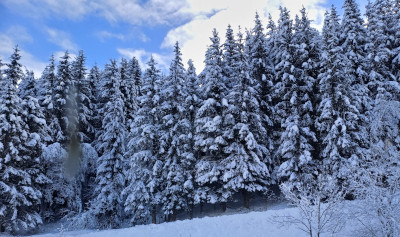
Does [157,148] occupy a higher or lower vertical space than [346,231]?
higher

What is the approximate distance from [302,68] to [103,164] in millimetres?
20736

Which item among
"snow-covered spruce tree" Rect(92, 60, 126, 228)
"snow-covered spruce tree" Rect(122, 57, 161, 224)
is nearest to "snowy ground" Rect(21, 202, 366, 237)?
"snow-covered spruce tree" Rect(122, 57, 161, 224)

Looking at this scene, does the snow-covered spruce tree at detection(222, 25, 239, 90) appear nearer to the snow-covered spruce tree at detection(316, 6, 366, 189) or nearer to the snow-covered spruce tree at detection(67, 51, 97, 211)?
the snow-covered spruce tree at detection(316, 6, 366, 189)

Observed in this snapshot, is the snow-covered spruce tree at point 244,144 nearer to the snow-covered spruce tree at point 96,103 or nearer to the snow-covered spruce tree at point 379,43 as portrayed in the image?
the snow-covered spruce tree at point 379,43

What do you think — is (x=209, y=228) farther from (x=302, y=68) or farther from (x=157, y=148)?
(x=302, y=68)

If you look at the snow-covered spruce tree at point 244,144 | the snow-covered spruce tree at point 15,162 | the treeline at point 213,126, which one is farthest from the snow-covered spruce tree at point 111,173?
the snow-covered spruce tree at point 244,144

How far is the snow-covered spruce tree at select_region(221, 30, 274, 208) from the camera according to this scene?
22672 mm

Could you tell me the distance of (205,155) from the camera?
2625cm

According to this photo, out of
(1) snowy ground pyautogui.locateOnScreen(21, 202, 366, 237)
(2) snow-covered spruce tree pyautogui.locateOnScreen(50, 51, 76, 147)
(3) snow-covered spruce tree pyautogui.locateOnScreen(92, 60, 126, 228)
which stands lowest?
(1) snowy ground pyautogui.locateOnScreen(21, 202, 366, 237)

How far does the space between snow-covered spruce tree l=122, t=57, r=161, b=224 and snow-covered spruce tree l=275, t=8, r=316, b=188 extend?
1124cm

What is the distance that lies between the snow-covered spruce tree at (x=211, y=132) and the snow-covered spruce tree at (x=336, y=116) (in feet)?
26.9

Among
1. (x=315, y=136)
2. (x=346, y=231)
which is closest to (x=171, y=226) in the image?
(x=346, y=231)

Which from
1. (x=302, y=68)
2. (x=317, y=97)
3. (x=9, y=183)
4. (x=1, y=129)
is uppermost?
(x=302, y=68)

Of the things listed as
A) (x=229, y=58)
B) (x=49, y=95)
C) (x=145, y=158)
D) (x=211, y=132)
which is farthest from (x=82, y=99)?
(x=229, y=58)
